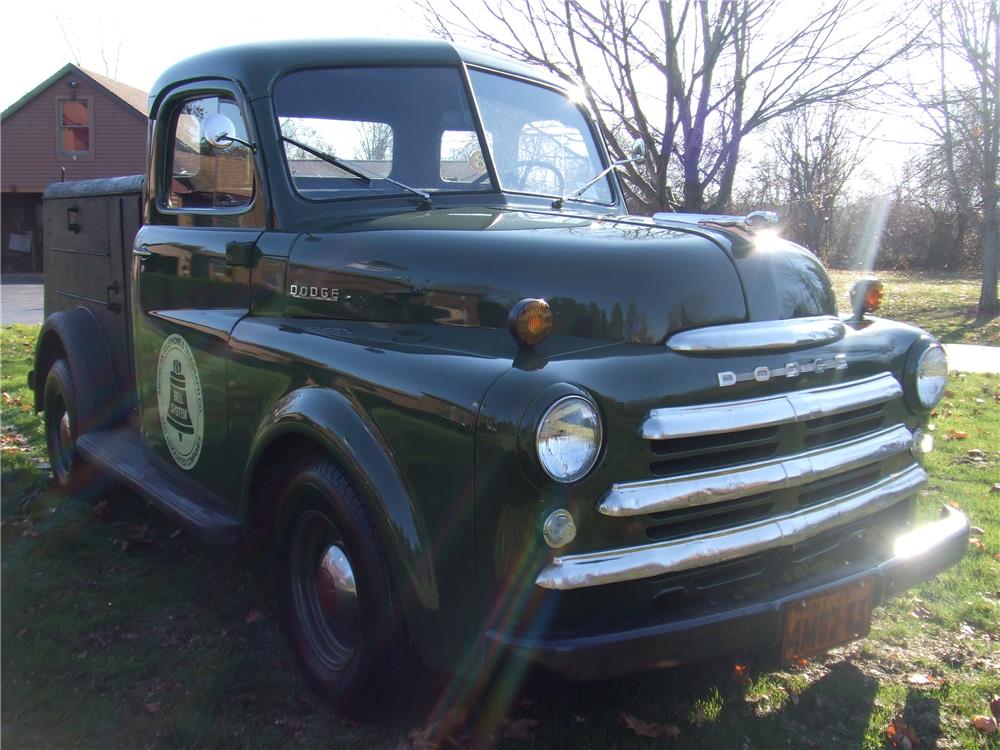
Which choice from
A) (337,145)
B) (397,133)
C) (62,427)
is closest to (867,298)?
(397,133)

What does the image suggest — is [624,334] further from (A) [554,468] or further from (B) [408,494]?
(B) [408,494]

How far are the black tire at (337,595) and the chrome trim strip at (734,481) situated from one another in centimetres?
72

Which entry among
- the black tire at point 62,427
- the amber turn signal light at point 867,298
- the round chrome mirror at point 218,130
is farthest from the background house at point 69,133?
the amber turn signal light at point 867,298

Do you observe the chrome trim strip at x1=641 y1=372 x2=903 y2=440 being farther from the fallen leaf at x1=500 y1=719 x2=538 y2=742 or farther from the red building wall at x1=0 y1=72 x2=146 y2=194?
the red building wall at x1=0 y1=72 x2=146 y2=194

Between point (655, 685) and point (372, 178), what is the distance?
207 centimetres

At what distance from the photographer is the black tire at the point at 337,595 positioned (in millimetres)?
2469

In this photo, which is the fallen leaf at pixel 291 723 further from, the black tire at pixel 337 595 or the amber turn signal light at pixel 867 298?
the amber turn signal light at pixel 867 298

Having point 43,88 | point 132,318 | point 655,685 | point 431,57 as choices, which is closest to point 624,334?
point 655,685

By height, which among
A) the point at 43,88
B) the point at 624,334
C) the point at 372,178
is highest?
the point at 43,88

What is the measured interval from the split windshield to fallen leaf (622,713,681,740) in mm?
1958

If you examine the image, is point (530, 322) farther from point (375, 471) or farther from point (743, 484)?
point (743, 484)

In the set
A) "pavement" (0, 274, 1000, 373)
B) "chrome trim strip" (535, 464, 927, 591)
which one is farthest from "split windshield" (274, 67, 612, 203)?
"pavement" (0, 274, 1000, 373)

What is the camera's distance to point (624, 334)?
249cm

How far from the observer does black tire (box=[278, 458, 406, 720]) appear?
8.10 feet
